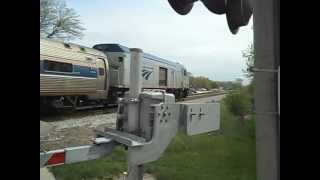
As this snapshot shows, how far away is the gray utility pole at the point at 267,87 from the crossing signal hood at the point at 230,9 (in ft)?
1.21

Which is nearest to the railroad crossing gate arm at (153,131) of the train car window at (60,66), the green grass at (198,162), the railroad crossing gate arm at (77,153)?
the railroad crossing gate arm at (77,153)

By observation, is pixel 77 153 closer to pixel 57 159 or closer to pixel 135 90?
pixel 57 159

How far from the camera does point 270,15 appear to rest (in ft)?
4.28

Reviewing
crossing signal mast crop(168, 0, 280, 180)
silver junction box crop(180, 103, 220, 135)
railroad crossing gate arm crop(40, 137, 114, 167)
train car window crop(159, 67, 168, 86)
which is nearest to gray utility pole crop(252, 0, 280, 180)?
crossing signal mast crop(168, 0, 280, 180)

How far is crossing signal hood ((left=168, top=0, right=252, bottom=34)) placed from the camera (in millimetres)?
1693

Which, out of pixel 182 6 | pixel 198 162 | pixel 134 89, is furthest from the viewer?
pixel 198 162

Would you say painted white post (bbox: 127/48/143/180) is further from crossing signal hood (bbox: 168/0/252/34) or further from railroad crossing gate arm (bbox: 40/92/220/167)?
crossing signal hood (bbox: 168/0/252/34)

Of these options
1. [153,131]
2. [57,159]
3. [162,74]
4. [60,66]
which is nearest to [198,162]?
[153,131]

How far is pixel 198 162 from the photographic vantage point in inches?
199

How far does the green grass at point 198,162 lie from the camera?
3.53m

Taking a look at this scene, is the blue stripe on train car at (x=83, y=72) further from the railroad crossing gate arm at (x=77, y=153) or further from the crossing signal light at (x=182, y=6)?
the crossing signal light at (x=182, y=6)

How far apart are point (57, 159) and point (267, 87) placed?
39.8 inches

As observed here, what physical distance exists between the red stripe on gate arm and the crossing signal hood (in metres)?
0.84
